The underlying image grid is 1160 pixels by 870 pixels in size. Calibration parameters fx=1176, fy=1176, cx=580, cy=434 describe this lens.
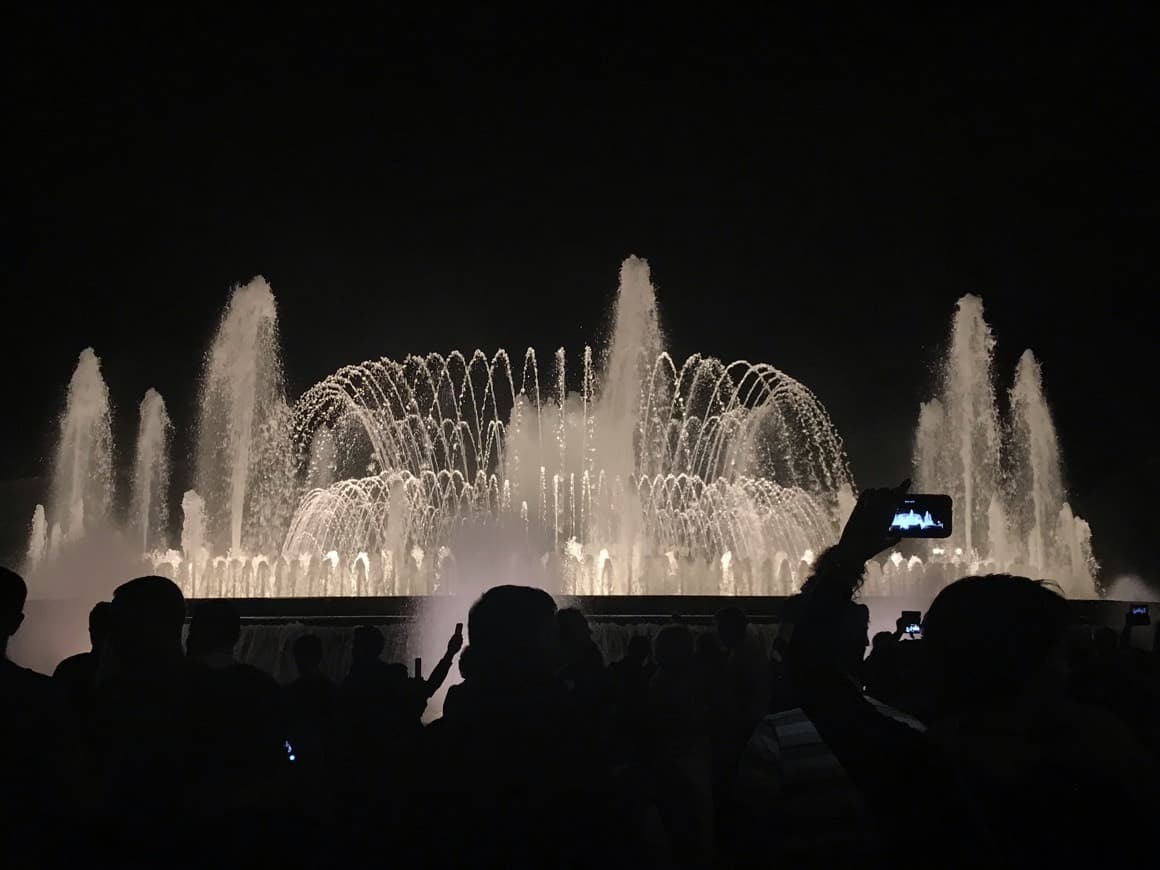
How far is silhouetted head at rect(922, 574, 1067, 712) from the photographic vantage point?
6.55 feet

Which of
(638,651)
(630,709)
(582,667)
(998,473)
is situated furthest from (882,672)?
(998,473)

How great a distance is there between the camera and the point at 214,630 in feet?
12.6

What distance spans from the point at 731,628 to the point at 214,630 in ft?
8.61

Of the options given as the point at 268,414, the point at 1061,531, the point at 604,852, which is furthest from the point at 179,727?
the point at 1061,531

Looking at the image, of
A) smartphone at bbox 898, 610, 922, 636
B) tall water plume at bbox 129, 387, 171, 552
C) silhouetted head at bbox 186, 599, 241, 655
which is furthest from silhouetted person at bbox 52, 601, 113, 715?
tall water plume at bbox 129, 387, 171, 552

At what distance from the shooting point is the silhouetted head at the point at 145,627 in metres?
3.08

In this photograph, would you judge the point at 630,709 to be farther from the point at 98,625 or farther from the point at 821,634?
the point at 98,625

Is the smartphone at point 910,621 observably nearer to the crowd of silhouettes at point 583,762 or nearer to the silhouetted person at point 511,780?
the crowd of silhouettes at point 583,762

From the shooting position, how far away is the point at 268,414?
30469 millimetres

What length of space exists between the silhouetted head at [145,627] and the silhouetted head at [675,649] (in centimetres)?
202

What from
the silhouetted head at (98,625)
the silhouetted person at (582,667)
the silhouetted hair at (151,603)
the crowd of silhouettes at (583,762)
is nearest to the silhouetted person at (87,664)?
the silhouetted head at (98,625)

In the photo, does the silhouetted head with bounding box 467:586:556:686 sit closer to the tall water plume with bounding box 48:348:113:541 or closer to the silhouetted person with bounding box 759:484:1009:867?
the silhouetted person with bounding box 759:484:1009:867

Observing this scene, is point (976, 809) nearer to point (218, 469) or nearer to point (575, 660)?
point (575, 660)

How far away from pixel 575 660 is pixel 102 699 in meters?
2.10
